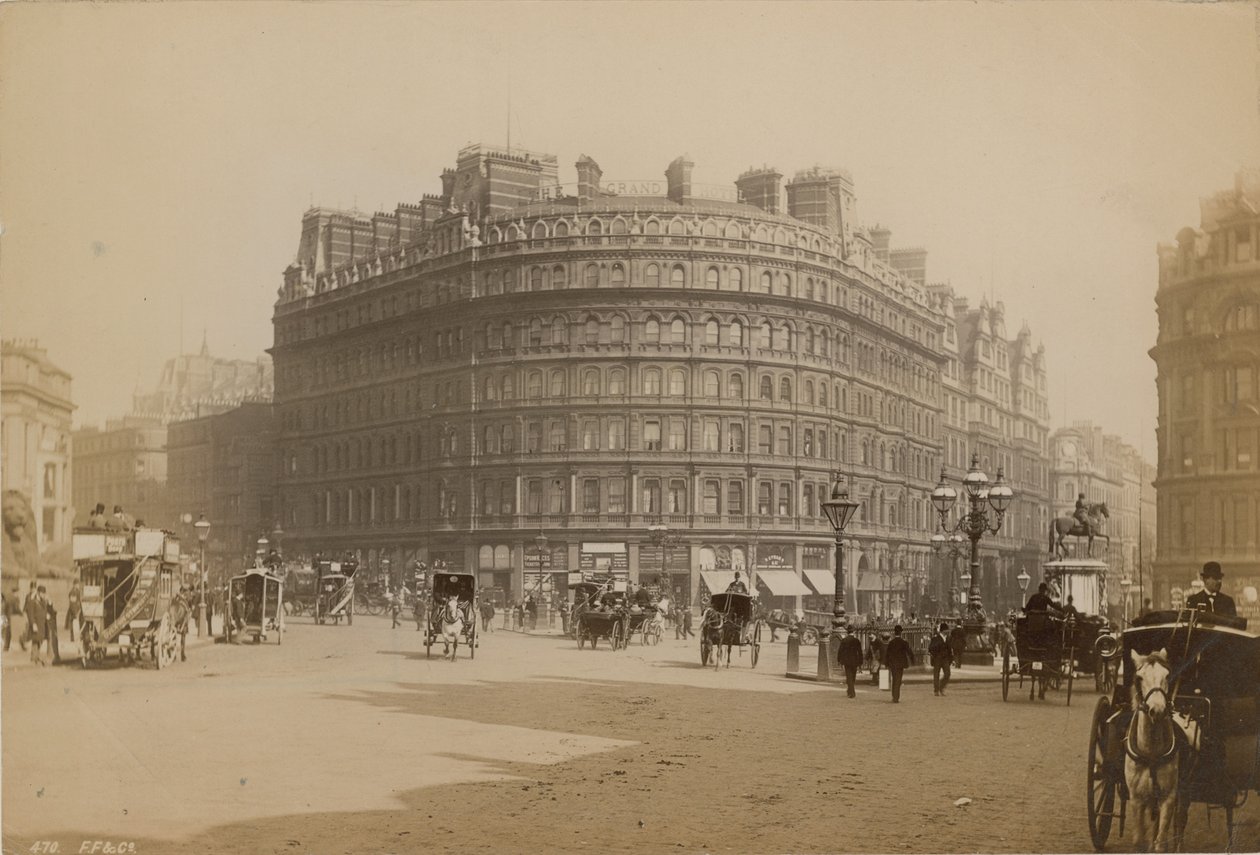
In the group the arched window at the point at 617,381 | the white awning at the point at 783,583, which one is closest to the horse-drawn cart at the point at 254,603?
the arched window at the point at 617,381

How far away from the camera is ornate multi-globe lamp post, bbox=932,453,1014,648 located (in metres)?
16.6

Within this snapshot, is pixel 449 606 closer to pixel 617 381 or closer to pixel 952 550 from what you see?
pixel 617 381

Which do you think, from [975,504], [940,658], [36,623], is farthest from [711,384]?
[36,623]

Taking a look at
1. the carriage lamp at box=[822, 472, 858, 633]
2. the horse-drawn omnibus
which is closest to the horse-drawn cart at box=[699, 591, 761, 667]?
the carriage lamp at box=[822, 472, 858, 633]

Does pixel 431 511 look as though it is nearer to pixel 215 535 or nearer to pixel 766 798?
pixel 215 535

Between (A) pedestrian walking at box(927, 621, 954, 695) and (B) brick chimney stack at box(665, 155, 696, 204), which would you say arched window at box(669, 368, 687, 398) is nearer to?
(B) brick chimney stack at box(665, 155, 696, 204)

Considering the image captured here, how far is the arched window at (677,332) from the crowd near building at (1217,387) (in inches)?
241

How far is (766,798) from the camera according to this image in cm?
1065

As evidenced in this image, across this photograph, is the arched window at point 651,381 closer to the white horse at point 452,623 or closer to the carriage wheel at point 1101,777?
the white horse at point 452,623

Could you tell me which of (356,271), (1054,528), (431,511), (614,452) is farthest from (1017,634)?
(356,271)

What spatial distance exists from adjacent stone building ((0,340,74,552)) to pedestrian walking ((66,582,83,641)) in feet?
1.75

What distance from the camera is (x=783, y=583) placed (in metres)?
17.6

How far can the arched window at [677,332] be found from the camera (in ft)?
55.4

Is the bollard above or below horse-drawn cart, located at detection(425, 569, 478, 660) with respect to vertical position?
below
